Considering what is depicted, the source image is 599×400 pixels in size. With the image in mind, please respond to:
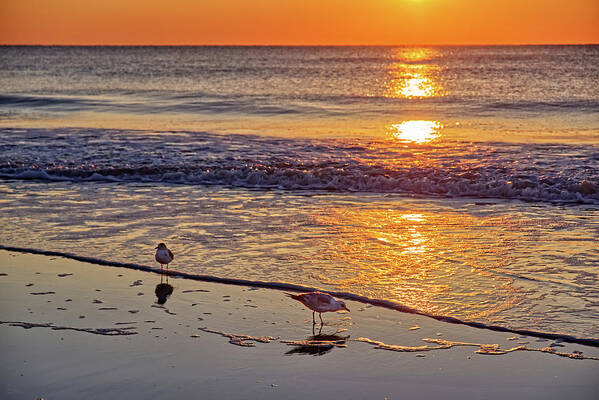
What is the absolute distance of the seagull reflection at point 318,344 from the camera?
252 inches

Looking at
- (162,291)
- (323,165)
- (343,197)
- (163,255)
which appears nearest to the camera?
(162,291)

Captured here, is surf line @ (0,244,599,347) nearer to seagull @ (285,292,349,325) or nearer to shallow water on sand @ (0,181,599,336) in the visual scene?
shallow water on sand @ (0,181,599,336)

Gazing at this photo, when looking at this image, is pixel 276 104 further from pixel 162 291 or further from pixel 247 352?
pixel 247 352

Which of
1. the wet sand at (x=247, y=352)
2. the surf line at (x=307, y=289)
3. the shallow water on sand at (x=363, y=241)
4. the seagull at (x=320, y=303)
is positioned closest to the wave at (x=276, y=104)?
the shallow water on sand at (x=363, y=241)

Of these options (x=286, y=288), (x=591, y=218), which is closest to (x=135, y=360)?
(x=286, y=288)

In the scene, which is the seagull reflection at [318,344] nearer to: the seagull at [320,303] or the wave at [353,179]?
the seagull at [320,303]

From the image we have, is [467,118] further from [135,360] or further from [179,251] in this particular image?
[135,360]

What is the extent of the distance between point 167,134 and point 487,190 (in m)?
13.2

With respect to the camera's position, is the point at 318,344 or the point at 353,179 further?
the point at 353,179

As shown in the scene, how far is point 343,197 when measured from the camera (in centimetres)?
1448

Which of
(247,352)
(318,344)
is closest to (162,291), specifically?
(247,352)

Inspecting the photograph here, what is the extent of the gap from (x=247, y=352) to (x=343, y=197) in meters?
8.38

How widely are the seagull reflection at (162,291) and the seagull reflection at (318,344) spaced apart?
5.97 feet

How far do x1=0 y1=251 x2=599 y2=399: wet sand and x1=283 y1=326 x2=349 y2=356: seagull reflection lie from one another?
13 millimetres
